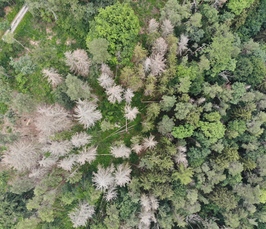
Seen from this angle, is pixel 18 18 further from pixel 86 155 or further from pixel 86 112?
pixel 86 155

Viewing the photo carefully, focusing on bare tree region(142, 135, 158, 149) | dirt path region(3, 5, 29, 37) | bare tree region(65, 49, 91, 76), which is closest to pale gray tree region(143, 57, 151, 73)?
bare tree region(65, 49, 91, 76)

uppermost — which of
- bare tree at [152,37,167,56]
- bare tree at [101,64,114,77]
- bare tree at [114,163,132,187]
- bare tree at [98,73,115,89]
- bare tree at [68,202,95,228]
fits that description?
bare tree at [152,37,167,56]

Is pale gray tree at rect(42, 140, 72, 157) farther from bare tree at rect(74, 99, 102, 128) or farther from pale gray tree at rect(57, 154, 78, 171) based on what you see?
bare tree at rect(74, 99, 102, 128)

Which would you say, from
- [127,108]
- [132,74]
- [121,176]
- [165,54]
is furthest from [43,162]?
[165,54]

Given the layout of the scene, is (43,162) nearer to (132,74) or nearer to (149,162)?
(149,162)

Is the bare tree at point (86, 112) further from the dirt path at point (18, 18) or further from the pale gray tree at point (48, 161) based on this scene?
the dirt path at point (18, 18)

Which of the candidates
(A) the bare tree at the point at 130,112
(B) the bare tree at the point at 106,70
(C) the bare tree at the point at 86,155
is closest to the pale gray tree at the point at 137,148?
(A) the bare tree at the point at 130,112

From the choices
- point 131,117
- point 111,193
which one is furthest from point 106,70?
point 111,193

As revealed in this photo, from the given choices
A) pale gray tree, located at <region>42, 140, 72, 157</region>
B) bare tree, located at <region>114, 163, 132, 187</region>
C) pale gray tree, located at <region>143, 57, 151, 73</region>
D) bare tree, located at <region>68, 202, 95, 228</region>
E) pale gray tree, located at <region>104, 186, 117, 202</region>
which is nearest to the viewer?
pale gray tree, located at <region>42, 140, 72, 157</region>
